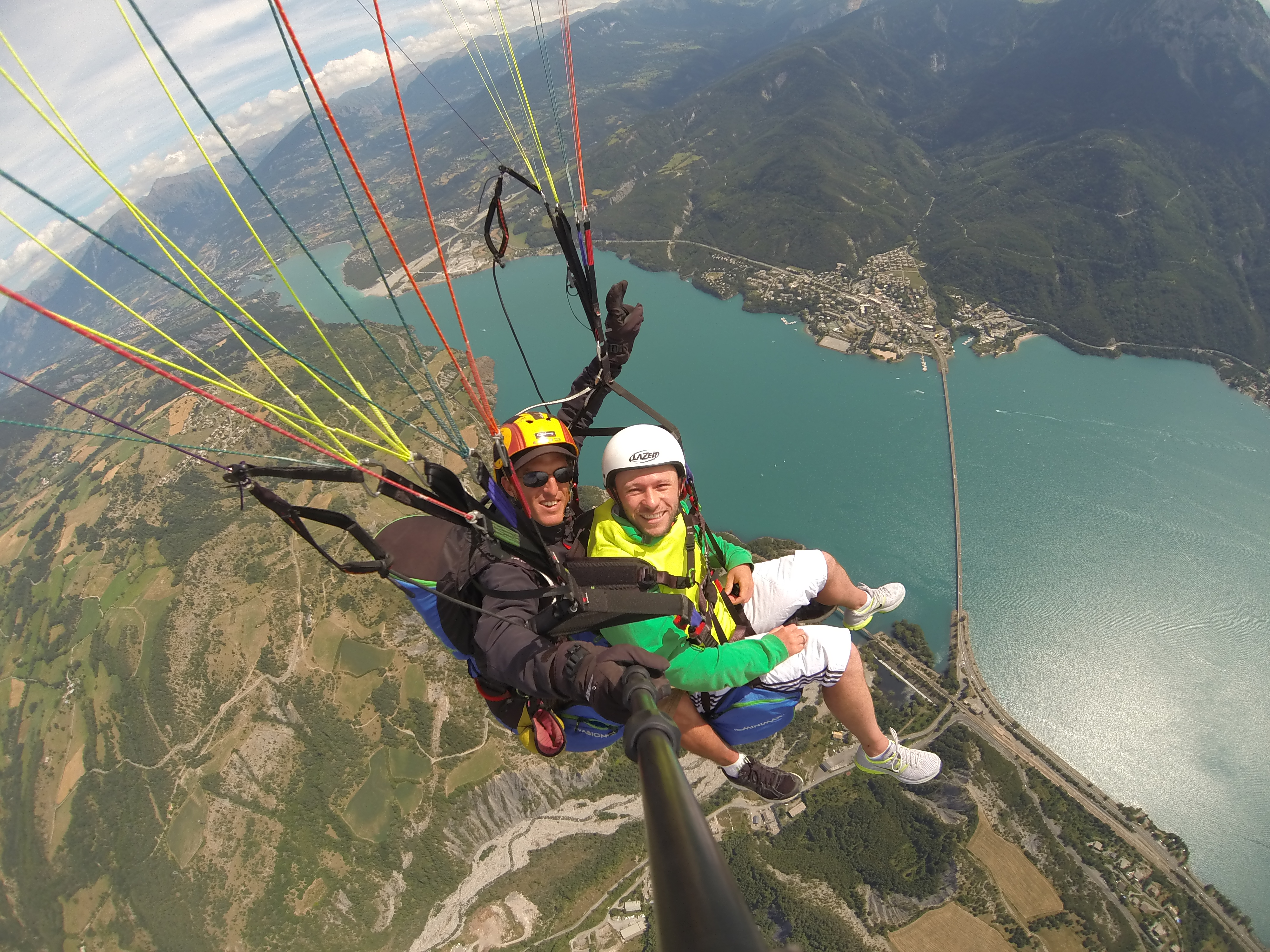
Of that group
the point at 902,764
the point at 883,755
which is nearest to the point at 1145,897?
the point at 902,764

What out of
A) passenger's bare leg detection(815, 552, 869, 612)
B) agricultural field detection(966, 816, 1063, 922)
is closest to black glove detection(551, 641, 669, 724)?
passenger's bare leg detection(815, 552, 869, 612)

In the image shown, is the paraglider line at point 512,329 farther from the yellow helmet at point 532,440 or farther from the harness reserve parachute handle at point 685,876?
the harness reserve parachute handle at point 685,876

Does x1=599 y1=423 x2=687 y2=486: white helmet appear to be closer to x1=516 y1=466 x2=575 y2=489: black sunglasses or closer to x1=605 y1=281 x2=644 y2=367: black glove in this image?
x1=516 y1=466 x2=575 y2=489: black sunglasses

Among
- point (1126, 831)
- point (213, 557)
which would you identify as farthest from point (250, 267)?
point (1126, 831)

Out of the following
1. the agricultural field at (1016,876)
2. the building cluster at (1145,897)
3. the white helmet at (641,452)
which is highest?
the white helmet at (641,452)

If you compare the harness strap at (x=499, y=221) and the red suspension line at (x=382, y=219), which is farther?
the harness strap at (x=499, y=221)

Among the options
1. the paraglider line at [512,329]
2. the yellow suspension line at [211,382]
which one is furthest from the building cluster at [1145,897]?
the yellow suspension line at [211,382]

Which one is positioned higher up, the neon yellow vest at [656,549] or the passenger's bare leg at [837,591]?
the neon yellow vest at [656,549]

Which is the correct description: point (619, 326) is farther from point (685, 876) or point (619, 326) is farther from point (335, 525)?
point (685, 876)
